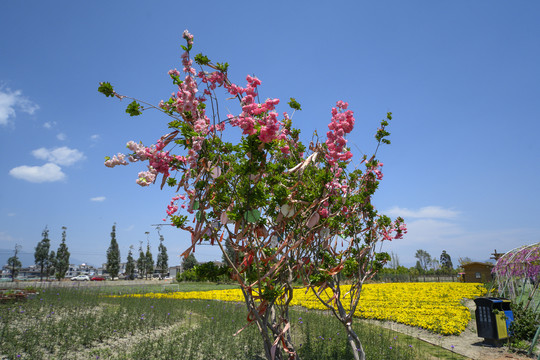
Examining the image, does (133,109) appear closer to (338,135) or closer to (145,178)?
(145,178)

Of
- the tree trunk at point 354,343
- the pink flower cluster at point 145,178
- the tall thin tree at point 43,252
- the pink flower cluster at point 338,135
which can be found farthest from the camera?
the tall thin tree at point 43,252

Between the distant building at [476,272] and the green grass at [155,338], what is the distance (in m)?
22.6

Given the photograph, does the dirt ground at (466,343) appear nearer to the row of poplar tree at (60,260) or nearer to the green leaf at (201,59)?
the green leaf at (201,59)

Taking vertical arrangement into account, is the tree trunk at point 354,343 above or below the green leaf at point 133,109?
below

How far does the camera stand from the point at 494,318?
7.27m

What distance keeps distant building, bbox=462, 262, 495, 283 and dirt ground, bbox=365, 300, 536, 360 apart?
64.7 ft

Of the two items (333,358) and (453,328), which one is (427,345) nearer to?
(453,328)

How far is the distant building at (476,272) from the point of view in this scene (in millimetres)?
25552

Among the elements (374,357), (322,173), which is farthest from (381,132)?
(374,357)

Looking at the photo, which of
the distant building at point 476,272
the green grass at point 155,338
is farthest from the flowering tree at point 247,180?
the distant building at point 476,272

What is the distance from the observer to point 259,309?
3.00 meters

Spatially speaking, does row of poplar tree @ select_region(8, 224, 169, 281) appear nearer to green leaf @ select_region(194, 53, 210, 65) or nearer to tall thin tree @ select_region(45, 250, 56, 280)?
tall thin tree @ select_region(45, 250, 56, 280)

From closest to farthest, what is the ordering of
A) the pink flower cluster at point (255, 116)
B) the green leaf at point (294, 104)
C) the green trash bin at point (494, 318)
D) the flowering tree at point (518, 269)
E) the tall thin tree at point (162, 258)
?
the pink flower cluster at point (255, 116)
the green leaf at point (294, 104)
the green trash bin at point (494, 318)
the flowering tree at point (518, 269)
the tall thin tree at point (162, 258)

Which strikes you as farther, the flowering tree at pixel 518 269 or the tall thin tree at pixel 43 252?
the tall thin tree at pixel 43 252
